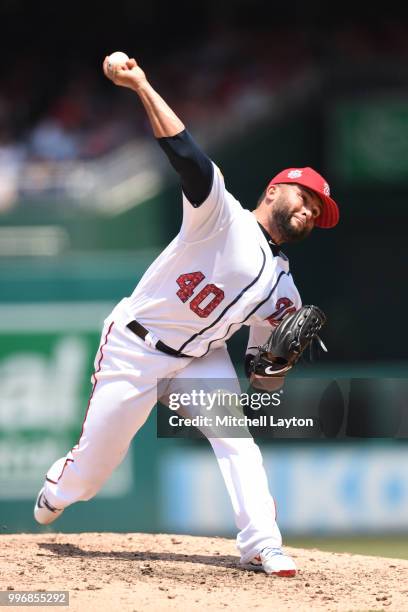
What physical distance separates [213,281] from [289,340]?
39 cm

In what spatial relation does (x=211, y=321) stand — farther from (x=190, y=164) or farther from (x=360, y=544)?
(x=360, y=544)

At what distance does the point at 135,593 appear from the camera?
451 cm

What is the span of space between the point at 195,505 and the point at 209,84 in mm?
5588

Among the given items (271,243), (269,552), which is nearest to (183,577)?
(269,552)

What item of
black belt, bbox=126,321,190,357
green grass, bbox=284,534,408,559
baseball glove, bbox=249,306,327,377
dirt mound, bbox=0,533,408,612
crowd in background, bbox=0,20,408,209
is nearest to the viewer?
dirt mound, bbox=0,533,408,612

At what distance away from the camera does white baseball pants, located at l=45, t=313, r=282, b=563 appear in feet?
15.9

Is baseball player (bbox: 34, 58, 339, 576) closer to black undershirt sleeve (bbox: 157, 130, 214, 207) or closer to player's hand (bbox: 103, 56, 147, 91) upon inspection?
black undershirt sleeve (bbox: 157, 130, 214, 207)

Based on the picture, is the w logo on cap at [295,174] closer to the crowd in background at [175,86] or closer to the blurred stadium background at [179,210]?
the blurred stadium background at [179,210]

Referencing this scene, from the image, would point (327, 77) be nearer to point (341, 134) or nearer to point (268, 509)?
point (341, 134)

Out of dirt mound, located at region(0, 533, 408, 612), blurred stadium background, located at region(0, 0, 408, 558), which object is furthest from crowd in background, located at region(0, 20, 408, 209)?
dirt mound, located at region(0, 533, 408, 612)

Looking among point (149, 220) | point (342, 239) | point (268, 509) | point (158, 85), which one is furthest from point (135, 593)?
point (158, 85)

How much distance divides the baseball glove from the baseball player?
0.36ft

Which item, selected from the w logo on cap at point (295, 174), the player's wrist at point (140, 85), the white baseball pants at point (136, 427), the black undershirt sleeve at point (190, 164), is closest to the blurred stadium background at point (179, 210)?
the white baseball pants at point (136, 427)

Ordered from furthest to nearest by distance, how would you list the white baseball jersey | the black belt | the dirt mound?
1. the black belt
2. the white baseball jersey
3. the dirt mound
